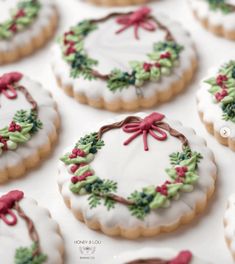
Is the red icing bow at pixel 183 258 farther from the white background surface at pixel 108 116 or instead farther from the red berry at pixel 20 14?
the red berry at pixel 20 14

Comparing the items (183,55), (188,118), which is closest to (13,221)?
(188,118)

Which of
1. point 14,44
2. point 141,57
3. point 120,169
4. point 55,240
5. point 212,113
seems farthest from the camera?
point 14,44

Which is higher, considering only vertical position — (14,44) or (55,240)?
(14,44)

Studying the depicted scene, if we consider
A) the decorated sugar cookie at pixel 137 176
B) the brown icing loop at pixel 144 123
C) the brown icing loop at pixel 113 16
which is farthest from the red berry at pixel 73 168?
the brown icing loop at pixel 113 16

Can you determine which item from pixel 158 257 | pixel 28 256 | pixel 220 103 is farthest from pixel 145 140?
pixel 28 256

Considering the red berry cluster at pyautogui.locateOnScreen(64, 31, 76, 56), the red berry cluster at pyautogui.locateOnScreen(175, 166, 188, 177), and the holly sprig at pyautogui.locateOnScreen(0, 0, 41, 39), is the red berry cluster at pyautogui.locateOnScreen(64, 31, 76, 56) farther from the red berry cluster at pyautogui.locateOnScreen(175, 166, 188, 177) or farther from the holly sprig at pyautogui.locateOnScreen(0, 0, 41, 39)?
the red berry cluster at pyautogui.locateOnScreen(175, 166, 188, 177)

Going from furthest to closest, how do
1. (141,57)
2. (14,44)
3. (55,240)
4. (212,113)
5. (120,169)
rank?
(14,44), (141,57), (212,113), (120,169), (55,240)

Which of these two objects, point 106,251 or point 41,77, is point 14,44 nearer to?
point 41,77
